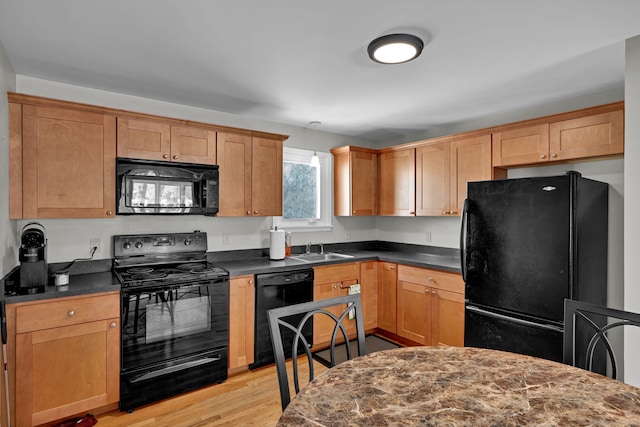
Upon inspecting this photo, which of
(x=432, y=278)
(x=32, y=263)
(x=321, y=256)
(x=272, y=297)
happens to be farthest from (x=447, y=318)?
(x=32, y=263)

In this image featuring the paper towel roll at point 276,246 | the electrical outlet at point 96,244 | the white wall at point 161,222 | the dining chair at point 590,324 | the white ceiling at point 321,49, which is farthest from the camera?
the paper towel roll at point 276,246

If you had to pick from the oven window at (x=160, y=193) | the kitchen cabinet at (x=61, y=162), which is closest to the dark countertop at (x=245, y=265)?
the kitchen cabinet at (x=61, y=162)

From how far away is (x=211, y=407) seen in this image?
257 centimetres

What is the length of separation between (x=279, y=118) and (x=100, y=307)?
2393 millimetres

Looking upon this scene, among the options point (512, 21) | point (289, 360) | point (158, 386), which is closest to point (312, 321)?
point (289, 360)

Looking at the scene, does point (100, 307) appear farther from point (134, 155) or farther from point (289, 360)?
point (289, 360)

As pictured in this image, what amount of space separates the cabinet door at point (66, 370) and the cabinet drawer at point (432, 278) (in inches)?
102

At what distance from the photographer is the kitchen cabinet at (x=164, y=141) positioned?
2754 millimetres

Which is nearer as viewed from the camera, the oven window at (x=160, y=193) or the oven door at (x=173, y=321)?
the oven door at (x=173, y=321)

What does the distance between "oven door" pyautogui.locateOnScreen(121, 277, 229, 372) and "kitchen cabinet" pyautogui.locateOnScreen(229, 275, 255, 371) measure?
68mm

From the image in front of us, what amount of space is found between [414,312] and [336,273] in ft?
2.86

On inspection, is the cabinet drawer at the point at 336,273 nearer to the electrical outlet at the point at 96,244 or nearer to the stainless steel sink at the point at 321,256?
the stainless steel sink at the point at 321,256

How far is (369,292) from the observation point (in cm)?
389

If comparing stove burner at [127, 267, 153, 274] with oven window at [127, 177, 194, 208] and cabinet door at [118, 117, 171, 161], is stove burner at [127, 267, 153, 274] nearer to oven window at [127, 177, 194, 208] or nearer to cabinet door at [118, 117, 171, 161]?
oven window at [127, 177, 194, 208]
